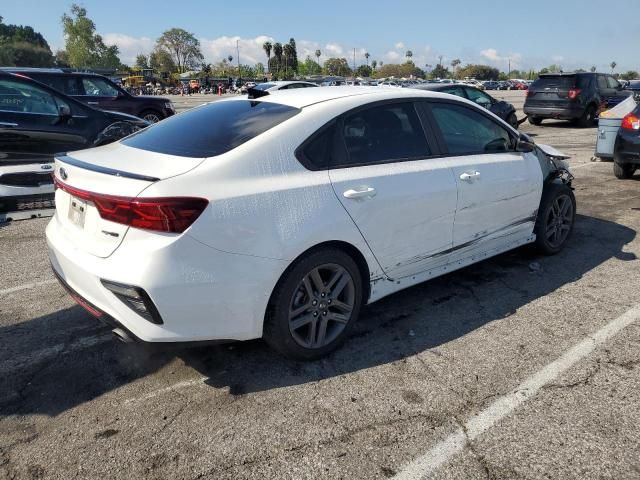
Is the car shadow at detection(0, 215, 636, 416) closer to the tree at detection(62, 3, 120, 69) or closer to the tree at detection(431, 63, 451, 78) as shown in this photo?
the tree at detection(62, 3, 120, 69)

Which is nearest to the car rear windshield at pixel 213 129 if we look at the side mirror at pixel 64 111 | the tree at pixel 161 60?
the side mirror at pixel 64 111

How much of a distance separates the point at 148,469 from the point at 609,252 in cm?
468

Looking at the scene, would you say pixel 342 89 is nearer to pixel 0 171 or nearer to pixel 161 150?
pixel 161 150

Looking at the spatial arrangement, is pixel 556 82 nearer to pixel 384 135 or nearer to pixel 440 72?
pixel 384 135

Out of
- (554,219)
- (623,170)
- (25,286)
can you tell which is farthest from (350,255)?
(623,170)

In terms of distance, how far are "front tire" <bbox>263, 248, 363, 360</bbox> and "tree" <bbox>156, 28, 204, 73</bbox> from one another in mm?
144096

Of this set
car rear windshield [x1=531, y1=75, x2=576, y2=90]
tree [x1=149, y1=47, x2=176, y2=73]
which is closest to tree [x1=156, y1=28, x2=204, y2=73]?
tree [x1=149, y1=47, x2=176, y2=73]

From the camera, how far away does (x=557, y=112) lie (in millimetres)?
16516

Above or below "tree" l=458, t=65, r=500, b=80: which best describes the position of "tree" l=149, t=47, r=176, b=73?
above

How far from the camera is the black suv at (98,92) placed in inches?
433

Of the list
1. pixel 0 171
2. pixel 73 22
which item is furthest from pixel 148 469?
pixel 73 22

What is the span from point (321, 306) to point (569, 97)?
16.0 meters

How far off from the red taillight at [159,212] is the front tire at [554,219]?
3367 millimetres

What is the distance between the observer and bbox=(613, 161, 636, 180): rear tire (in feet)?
27.7
